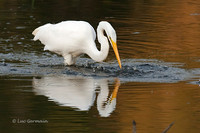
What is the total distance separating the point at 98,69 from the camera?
36.0 feet

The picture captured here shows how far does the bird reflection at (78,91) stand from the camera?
8.20m

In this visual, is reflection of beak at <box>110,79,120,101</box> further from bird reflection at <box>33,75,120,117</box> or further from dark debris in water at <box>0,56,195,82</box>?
dark debris in water at <box>0,56,195,82</box>

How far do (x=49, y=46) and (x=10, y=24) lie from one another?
4.91 m

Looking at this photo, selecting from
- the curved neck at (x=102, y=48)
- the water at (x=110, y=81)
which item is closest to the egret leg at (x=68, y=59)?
the water at (x=110, y=81)

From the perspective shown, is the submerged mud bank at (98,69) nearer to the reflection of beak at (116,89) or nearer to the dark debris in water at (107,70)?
the dark debris in water at (107,70)

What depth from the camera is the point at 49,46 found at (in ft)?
37.6

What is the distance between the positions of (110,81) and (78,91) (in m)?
1.04

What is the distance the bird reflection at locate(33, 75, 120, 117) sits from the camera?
8.20 metres

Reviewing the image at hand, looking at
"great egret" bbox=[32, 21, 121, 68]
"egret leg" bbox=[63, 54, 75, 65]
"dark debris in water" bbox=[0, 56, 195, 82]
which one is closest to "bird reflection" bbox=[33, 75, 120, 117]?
"dark debris in water" bbox=[0, 56, 195, 82]

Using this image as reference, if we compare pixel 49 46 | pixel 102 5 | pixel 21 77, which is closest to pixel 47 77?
pixel 21 77

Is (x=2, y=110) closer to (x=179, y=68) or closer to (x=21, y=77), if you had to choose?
(x=21, y=77)

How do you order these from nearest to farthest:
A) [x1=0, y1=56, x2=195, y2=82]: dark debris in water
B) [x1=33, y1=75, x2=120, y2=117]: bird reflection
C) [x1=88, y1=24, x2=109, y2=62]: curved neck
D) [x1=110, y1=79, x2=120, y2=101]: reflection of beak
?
[x1=33, y1=75, x2=120, y2=117]: bird reflection
[x1=110, y1=79, x2=120, y2=101]: reflection of beak
[x1=0, y1=56, x2=195, y2=82]: dark debris in water
[x1=88, y1=24, x2=109, y2=62]: curved neck

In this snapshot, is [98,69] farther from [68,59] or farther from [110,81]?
[110,81]

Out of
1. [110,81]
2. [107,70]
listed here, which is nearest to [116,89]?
[110,81]
